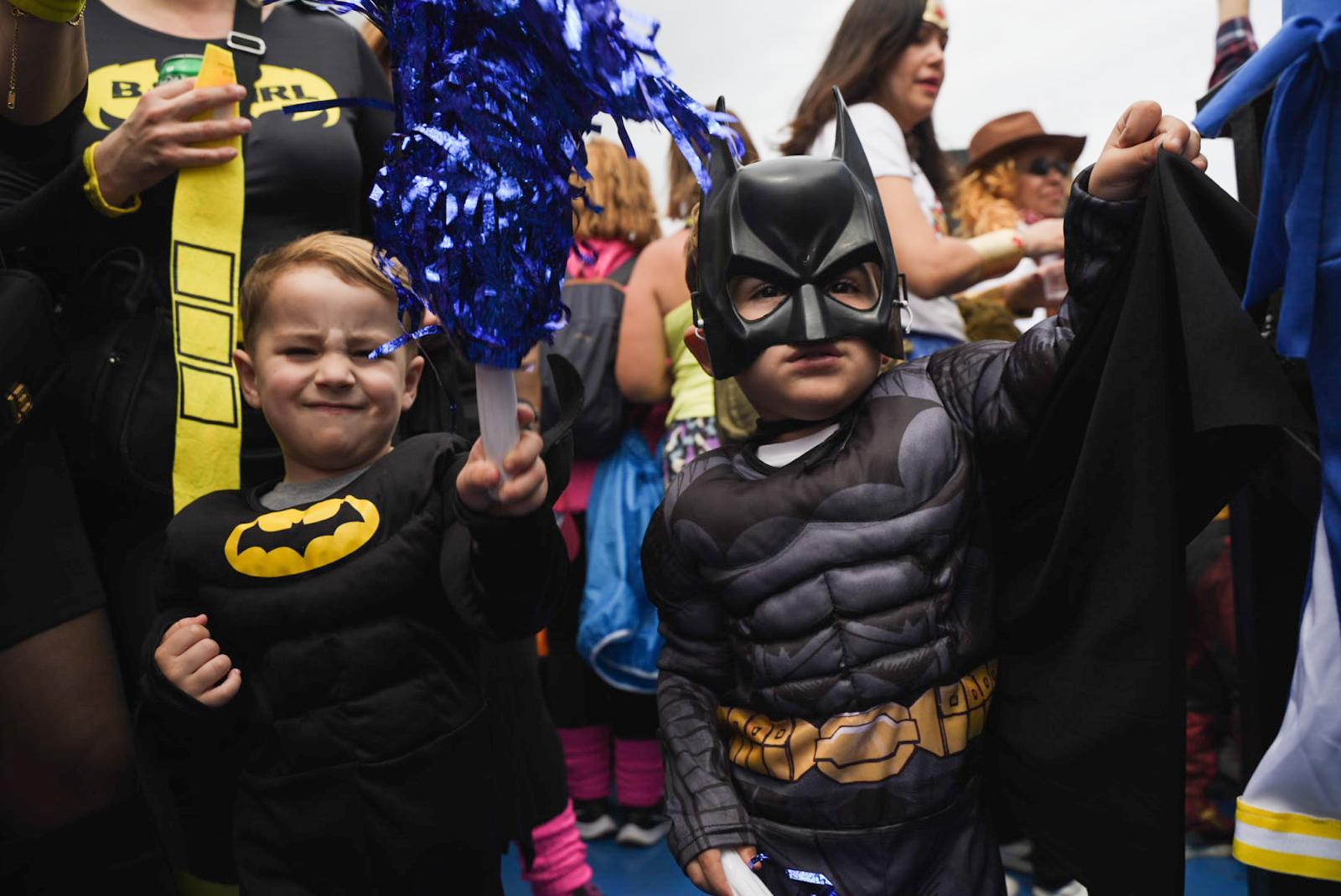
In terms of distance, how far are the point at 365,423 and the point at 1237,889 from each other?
2.05 m

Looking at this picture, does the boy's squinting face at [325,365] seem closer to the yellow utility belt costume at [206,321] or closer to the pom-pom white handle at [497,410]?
the yellow utility belt costume at [206,321]

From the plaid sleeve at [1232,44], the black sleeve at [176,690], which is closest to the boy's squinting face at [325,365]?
the black sleeve at [176,690]

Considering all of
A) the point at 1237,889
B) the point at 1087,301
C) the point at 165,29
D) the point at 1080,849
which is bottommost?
the point at 1237,889

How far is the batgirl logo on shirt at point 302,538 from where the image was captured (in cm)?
129

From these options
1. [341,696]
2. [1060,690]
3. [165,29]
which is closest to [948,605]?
[1060,690]

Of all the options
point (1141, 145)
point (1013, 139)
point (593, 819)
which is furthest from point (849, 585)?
point (1013, 139)

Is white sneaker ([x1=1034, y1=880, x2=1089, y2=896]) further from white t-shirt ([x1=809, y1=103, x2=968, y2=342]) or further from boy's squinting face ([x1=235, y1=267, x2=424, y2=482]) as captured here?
boy's squinting face ([x1=235, y1=267, x2=424, y2=482])

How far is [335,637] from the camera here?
128cm

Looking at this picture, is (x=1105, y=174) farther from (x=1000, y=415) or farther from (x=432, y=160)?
(x=432, y=160)

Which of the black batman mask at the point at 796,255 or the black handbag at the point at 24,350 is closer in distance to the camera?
the black batman mask at the point at 796,255

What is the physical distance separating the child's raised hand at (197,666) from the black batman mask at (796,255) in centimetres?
70

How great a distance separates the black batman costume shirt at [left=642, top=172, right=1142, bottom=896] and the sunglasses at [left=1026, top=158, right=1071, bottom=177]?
232 cm

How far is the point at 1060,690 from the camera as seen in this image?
1.22 meters

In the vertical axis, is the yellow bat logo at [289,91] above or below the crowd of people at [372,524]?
above
